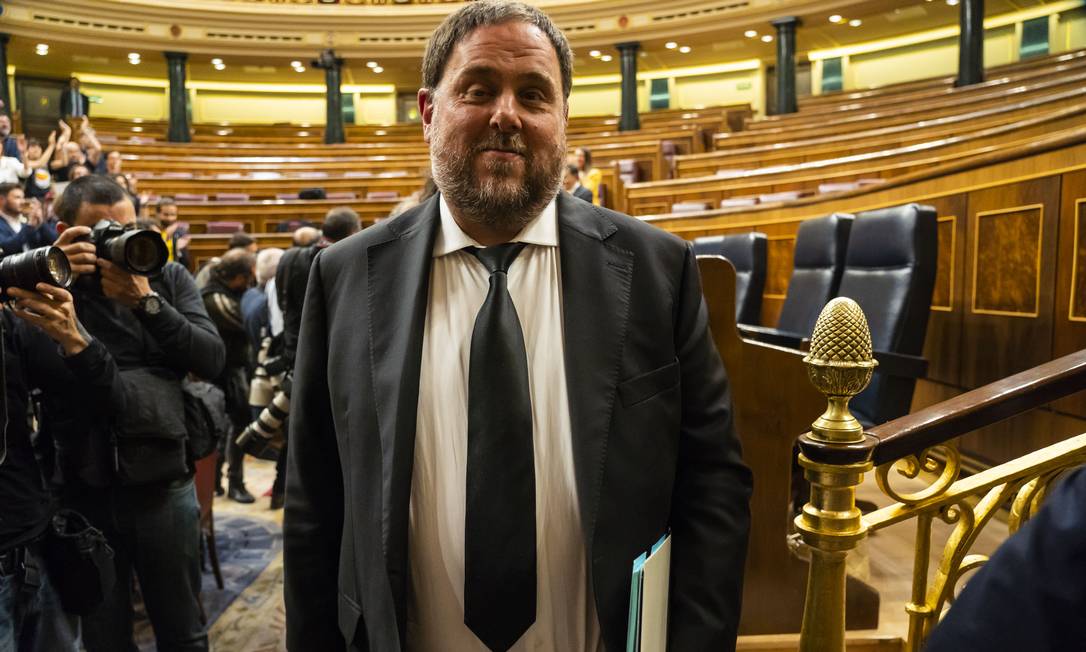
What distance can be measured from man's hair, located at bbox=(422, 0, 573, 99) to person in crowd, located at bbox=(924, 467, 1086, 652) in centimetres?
62

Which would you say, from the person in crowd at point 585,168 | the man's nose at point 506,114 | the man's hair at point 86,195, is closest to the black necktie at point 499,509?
the man's nose at point 506,114

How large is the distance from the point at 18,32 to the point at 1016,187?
37.9ft

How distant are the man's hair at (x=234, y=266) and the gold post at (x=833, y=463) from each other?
7.93 feet

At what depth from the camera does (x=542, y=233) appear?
2.63 ft

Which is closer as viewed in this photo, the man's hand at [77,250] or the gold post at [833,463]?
the gold post at [833,463]

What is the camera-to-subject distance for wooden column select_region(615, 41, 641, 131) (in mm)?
10039

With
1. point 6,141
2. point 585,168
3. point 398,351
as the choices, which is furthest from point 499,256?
point 6,141

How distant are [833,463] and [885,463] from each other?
0.23ft

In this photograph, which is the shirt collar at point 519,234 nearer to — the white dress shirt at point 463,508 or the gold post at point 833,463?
the white dress shirt at point 463,508

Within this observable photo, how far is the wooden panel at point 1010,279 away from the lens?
1860 millimetres

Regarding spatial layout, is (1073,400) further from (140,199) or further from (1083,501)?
(140,199)

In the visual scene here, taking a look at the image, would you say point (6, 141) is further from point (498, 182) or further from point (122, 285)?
point (498, 182)

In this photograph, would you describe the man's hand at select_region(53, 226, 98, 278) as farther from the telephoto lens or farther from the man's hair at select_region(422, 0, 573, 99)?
the man's hair at select_region(422, 0, 573, 99)

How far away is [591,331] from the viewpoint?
740 millimetres
